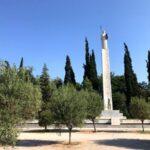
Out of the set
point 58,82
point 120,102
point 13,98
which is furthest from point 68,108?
point 58,82

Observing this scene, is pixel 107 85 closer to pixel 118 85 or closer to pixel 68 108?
pixel 68 108

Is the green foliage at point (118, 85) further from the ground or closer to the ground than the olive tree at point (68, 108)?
further from the ground

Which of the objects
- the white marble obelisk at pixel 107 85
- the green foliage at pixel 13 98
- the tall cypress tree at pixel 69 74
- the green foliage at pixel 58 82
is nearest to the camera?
the green foliage at pixel 13 98

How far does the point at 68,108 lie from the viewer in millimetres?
38312

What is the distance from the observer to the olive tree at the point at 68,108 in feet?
126

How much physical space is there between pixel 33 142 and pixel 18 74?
34.5 ft

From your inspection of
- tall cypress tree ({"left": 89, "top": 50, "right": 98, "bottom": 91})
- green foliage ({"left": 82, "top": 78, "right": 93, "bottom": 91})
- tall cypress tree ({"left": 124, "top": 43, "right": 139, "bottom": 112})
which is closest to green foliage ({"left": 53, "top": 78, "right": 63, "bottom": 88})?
tall cypress tree ({"left": 89, "top": 50, "right": 98, "bottom": 91})

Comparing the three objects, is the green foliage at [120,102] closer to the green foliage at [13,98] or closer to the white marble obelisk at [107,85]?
the white marble obelisk at [107,85]

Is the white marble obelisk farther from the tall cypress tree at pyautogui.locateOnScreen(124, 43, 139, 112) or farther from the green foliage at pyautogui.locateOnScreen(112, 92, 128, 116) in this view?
the green foliage at pyautogui.locateOnScreen(112, 92, 128, 116)

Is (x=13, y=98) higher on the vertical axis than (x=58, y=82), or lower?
lower

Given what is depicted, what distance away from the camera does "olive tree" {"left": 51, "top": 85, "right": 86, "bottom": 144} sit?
1508 inches

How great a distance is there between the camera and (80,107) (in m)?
38.7

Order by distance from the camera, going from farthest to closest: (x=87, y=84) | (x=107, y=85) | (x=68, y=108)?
1. (x=87, y=84)
2. (x=107, y=85)
3. (x=68, y=108)

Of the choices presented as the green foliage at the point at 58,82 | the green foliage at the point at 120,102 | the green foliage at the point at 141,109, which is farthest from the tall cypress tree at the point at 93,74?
the green foliage at the point at 141,109
